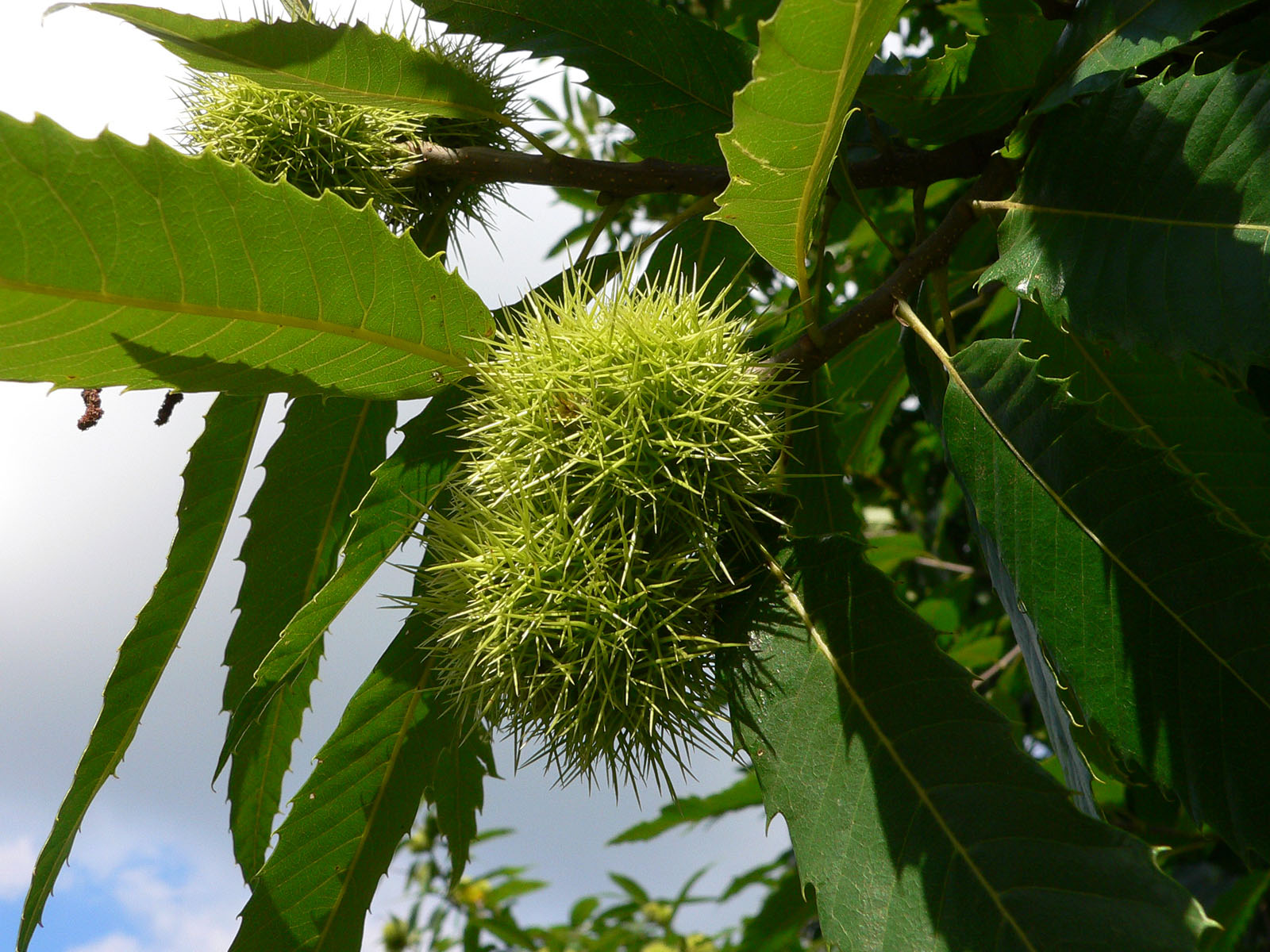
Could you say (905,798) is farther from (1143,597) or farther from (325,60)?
(325,60)

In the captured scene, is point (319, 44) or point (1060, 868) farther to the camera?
point (319, 44)

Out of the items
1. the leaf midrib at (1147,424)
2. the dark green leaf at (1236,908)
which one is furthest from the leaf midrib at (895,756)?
the dark green leaf at (1236,908)

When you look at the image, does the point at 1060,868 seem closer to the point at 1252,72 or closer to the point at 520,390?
the point at 520,390

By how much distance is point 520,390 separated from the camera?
970mm

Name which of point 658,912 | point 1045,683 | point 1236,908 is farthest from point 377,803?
point 658,912

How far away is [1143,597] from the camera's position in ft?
2.94

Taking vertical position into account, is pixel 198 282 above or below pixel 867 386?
below

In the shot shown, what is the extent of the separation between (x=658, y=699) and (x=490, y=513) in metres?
0.24

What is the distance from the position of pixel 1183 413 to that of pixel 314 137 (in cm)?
119

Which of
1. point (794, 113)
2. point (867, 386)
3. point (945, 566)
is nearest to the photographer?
point (794, 113)

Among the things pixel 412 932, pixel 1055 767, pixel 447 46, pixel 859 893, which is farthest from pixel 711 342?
pixel 412 932

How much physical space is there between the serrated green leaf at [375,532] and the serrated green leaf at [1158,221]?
2.18 ft

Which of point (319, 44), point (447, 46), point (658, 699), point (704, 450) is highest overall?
point (447, 46)

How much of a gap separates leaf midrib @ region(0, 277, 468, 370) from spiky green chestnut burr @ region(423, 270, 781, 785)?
7 centimetres
